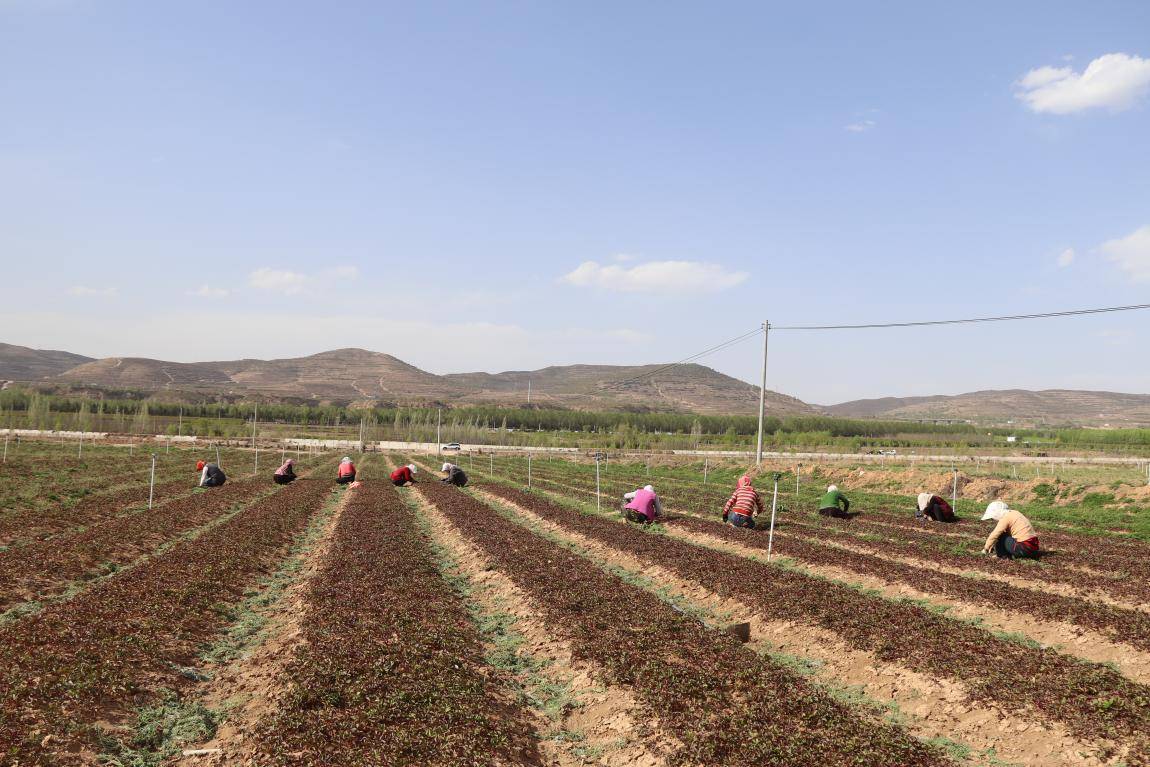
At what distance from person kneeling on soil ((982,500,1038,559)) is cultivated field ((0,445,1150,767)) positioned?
30.2 inches

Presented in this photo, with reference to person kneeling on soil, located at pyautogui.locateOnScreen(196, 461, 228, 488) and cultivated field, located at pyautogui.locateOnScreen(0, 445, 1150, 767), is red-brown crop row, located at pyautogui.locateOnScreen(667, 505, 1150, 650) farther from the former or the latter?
person kneeling on soil, located at pyautogui.locateOnScreen(196, 461, 228, 488)

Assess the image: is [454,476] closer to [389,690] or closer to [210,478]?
[210,478]

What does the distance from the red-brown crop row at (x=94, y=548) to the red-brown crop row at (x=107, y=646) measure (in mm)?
1268

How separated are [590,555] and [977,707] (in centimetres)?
1131

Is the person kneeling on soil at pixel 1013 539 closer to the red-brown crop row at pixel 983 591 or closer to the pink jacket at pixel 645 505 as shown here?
the red-brown crop row at pixel 983 591

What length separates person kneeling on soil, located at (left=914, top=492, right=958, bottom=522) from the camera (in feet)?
80.1

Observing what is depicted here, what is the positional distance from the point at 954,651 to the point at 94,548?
17729 millimetres

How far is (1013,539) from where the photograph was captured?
56.1 ft

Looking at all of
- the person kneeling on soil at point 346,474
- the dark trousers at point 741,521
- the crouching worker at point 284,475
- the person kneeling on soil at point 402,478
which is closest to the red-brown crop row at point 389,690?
the dark trousers at point 741,521

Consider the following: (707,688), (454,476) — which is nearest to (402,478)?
(454,476)

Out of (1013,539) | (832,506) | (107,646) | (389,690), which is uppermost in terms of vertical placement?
(1013,539)

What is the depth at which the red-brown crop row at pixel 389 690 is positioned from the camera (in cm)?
668

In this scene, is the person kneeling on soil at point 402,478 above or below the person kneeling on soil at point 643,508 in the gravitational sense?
below

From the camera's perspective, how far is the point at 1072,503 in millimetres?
31641
